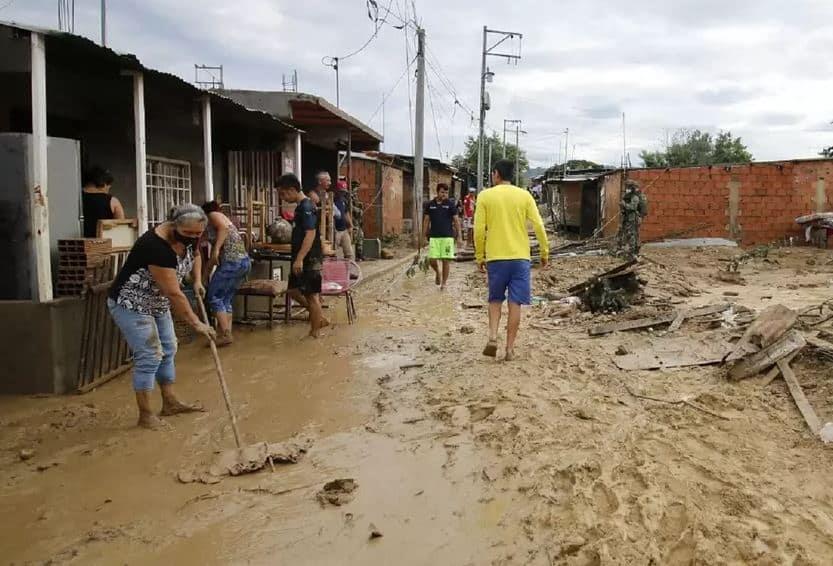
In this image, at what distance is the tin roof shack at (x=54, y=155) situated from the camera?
15.4 ft

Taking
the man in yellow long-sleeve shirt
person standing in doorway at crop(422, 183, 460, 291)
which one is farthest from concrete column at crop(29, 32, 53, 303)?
person standing in doorway at crop(422, 183, 460, 291)

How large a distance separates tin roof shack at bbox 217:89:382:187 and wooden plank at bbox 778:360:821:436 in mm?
7373

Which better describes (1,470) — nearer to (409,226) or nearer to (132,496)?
(132,496)

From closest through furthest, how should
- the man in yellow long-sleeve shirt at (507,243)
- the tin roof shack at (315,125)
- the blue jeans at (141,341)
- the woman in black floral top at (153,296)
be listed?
the woman in black floral top at (153,296) < the blue jeans at (141,341) < the man in yellow long-sleeve shirt at (507,243) < the tin roof shack at (315,125)

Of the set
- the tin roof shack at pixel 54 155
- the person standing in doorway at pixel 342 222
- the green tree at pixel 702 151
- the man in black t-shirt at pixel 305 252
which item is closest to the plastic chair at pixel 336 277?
the man in black t-shirt at pixel 305 252

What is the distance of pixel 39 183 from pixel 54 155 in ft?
0.99

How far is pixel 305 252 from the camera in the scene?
21.6 ft

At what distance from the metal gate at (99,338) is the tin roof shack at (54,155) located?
0.26 feet

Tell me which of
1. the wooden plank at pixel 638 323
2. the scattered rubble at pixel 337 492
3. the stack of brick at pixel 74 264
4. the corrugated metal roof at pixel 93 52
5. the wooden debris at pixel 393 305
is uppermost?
the corrugated metal roof at pixel 93 52

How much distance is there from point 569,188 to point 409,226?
763cm

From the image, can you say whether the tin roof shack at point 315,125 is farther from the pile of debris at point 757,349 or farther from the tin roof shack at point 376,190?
the pile of debris at point 757,349

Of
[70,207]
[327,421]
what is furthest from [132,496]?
[70,207]

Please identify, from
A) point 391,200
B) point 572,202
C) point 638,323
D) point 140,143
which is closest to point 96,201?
point 140,143

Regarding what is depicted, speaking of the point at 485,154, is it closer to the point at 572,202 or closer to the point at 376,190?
the point at 572,202
